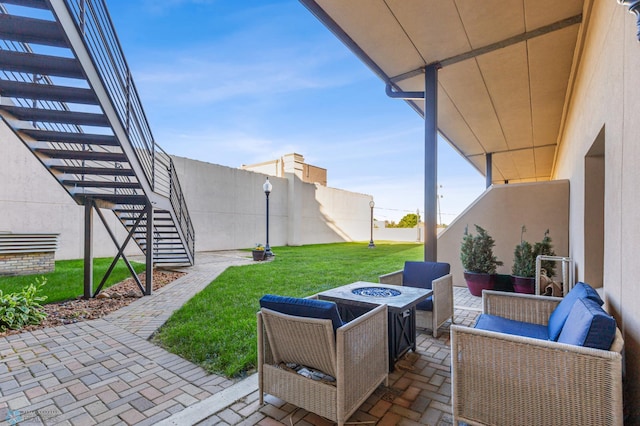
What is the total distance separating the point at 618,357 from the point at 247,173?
47.5 feet

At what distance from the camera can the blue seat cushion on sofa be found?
2393 mm

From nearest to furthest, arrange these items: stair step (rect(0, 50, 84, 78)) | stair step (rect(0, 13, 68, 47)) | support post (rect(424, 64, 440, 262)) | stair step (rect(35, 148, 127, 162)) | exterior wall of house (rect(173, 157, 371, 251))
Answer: stair step (rect(0, 13, 68, 47)) → stair step (rect(0, 50, 84, 78)) → stair step (rect(35, 148, 127, 162)) → support post (rect(424, 64, 440, 262)) → exterior wall of house (rect(173, 157, 371, 251))

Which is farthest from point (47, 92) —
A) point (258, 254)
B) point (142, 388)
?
point (258, 254)

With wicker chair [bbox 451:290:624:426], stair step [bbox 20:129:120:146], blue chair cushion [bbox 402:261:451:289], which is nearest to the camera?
wicker chair [bbox 451:290:624:426]

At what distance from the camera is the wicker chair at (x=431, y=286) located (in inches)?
136

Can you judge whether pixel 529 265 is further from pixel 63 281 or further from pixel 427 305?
pixel 63 281

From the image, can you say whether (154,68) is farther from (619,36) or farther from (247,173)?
(619,36)

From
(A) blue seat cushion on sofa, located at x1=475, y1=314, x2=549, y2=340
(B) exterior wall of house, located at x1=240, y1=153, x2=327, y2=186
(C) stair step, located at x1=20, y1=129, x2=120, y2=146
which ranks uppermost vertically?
(B) exterior wall of house, located at x1=240, y1=153, x2=327, y2=186

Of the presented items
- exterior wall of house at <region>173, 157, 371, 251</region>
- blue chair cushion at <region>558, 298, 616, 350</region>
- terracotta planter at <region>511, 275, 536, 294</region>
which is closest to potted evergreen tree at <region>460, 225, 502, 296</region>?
terracotta planter at <region>511, 275, 536, 294</region>

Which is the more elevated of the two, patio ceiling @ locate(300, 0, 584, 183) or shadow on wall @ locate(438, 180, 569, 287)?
patio ceiling @ locate(300, 0, 584, 183)

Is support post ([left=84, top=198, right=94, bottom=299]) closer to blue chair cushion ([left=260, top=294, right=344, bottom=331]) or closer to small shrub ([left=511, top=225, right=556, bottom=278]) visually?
blue chair cushion ([left=260, top=294, right=344, bottom=331])

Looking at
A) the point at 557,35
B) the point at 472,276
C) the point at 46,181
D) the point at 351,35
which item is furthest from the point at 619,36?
the point at 46,181

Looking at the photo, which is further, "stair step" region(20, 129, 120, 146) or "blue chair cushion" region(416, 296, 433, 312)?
"stair step" region(20, 129, 120, 146)

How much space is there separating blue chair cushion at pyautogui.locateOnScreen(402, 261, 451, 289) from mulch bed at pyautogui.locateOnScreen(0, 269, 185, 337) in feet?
14.1
